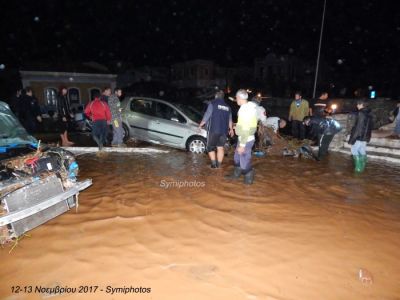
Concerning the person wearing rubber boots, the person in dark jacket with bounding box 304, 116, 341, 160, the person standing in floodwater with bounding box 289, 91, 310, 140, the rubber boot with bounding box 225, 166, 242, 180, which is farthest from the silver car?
the person standing in floodwater with bounding box 289, 91, 310, 140

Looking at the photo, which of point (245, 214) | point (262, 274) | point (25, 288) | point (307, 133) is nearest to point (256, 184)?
point (245, 214)

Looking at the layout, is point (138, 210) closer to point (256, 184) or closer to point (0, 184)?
point (0, 184)

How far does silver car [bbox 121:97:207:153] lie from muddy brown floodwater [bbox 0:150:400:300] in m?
2.73

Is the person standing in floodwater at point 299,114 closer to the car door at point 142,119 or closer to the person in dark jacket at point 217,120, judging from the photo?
the person in dark jacket at point 217,120

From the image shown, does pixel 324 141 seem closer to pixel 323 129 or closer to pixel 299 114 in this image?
pixel 323 129

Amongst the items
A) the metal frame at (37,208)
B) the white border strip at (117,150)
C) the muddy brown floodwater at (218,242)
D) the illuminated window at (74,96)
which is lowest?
the muddy brown floodwater at (218,242)

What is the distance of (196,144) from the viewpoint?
30.5ft

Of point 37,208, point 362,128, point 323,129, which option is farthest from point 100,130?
point 362,128

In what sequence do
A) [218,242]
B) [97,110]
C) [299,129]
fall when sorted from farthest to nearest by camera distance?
1. [299,129]
2. [97,110]
3. [218,242]

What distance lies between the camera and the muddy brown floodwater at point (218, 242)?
10.5ft

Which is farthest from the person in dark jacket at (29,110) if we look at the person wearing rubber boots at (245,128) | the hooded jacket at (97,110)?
the person wearing rubber boots at (245,128)

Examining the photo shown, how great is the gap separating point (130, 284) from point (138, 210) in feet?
6.12

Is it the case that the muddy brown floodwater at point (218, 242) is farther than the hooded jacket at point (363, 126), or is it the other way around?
the hooded jacket at point (363, 126)

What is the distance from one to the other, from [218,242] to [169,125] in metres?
5.93
